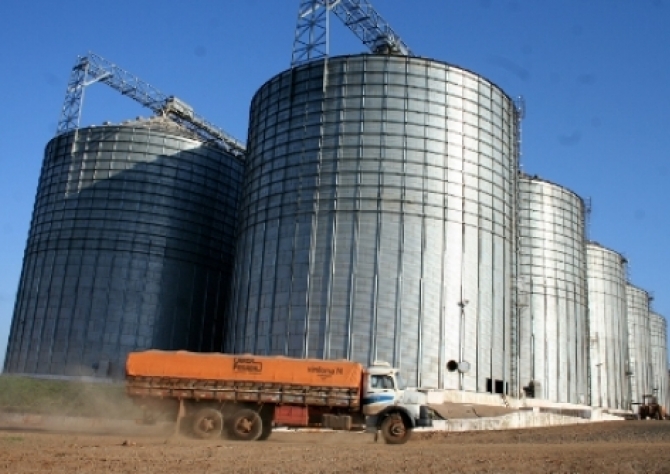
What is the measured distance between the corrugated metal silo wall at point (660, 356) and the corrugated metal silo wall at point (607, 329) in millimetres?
22713

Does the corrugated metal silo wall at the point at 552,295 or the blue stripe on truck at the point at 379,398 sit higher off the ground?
the corrugated metal silo wall at the point at 552,295

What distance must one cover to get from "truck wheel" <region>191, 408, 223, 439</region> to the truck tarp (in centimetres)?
123

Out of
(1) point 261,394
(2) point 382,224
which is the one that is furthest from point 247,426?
(2) point 382,224

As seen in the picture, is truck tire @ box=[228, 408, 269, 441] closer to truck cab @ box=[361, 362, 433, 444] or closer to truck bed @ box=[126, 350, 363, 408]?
truck bed @ box=[126, 350, 363, 408]

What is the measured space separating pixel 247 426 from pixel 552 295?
33338 millimetres

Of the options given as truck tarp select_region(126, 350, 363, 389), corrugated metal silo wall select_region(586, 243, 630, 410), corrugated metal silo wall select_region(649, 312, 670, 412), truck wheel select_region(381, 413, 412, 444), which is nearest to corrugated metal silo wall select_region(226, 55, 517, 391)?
truck tarp select_region(126, 350, 363, 389)

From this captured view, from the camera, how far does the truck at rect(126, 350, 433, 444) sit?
25.2 m

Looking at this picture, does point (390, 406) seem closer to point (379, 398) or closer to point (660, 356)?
point (379, 398)

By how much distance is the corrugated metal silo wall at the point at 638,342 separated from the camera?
74688mm

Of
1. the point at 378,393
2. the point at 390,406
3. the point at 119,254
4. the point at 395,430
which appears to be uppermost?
the point at 119,254

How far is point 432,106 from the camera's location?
39.7 metres

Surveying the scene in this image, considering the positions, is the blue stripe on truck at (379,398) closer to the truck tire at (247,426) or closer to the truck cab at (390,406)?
the truck cab at (390,406)

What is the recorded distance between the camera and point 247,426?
25.2 m

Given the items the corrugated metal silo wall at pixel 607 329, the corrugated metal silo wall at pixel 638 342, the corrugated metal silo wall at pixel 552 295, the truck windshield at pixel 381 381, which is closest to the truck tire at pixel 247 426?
the truck windshield at pixel 381 381
